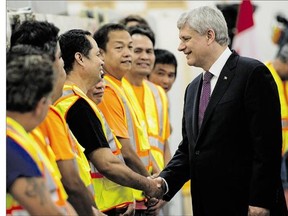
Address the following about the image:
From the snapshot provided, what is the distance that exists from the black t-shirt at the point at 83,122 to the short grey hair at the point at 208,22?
0.94m

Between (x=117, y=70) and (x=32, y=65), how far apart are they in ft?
8.43

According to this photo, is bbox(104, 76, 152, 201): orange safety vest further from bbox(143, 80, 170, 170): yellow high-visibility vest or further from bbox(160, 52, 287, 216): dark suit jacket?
bbox(160, 52, 287, 216): dark suit jacket

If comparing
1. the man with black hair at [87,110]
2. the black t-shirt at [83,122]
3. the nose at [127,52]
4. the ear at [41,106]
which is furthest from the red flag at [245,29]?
the ear at [41,106]

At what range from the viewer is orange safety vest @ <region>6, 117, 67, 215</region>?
3.01 meters

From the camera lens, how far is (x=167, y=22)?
10.8m

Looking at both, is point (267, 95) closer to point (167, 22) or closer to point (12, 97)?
point (12, 97)

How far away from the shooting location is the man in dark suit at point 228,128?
461 cm

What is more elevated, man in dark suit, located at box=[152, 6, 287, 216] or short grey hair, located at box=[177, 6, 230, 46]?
short grey hair, located at box=[177, 6, 230, 46]

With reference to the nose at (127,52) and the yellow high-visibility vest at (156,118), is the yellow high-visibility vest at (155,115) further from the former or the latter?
the nose at (127,52)

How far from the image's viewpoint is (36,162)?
3.00 m

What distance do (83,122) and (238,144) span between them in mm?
924

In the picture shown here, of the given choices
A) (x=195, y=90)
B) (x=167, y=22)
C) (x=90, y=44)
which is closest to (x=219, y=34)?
(x=195, y=90)

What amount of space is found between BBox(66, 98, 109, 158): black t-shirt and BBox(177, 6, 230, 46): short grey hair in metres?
0.94

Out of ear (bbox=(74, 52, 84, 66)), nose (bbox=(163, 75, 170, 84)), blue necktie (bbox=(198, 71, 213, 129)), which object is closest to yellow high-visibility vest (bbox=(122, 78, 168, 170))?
nose (bbox=(163, 75, 170, 84))
